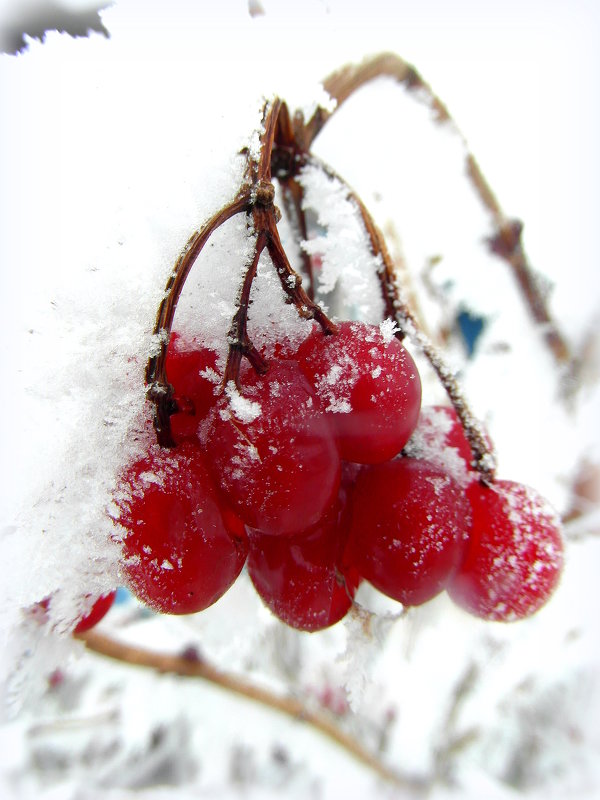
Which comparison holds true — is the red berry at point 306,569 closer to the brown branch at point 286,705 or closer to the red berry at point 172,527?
the red berry at point 172,527

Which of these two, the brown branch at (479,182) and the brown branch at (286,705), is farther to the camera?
the brown branch at (286,705)

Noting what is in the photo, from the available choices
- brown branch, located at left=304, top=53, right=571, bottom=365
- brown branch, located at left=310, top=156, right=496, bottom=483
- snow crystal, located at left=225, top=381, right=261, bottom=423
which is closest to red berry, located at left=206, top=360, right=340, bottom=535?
snow crystal, located at left=225, top=381, right=261, bottom=423

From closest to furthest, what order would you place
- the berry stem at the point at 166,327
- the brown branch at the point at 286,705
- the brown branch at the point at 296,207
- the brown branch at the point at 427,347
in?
1. the berry stem at the point at 166,327
2. the brown branch at the point at 427,347
3. the brown branch at the point at 296,207
4. the brown branch at the point at 286,705

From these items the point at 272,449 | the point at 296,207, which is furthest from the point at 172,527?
the point at 296,207

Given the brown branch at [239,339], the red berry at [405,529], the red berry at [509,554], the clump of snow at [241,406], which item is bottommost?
the red berry at [509,554]

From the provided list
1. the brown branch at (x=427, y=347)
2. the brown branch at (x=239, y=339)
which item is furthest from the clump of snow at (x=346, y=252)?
the brown branch at (x=239, y=339)

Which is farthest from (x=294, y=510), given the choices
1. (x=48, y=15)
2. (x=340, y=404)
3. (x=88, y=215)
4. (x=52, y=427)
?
(x=48, y=15)

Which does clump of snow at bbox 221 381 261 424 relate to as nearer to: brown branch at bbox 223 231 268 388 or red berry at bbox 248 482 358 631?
brown branch at bbox 223 231 268 388

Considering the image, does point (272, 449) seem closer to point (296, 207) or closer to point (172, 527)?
point (172, 527)
